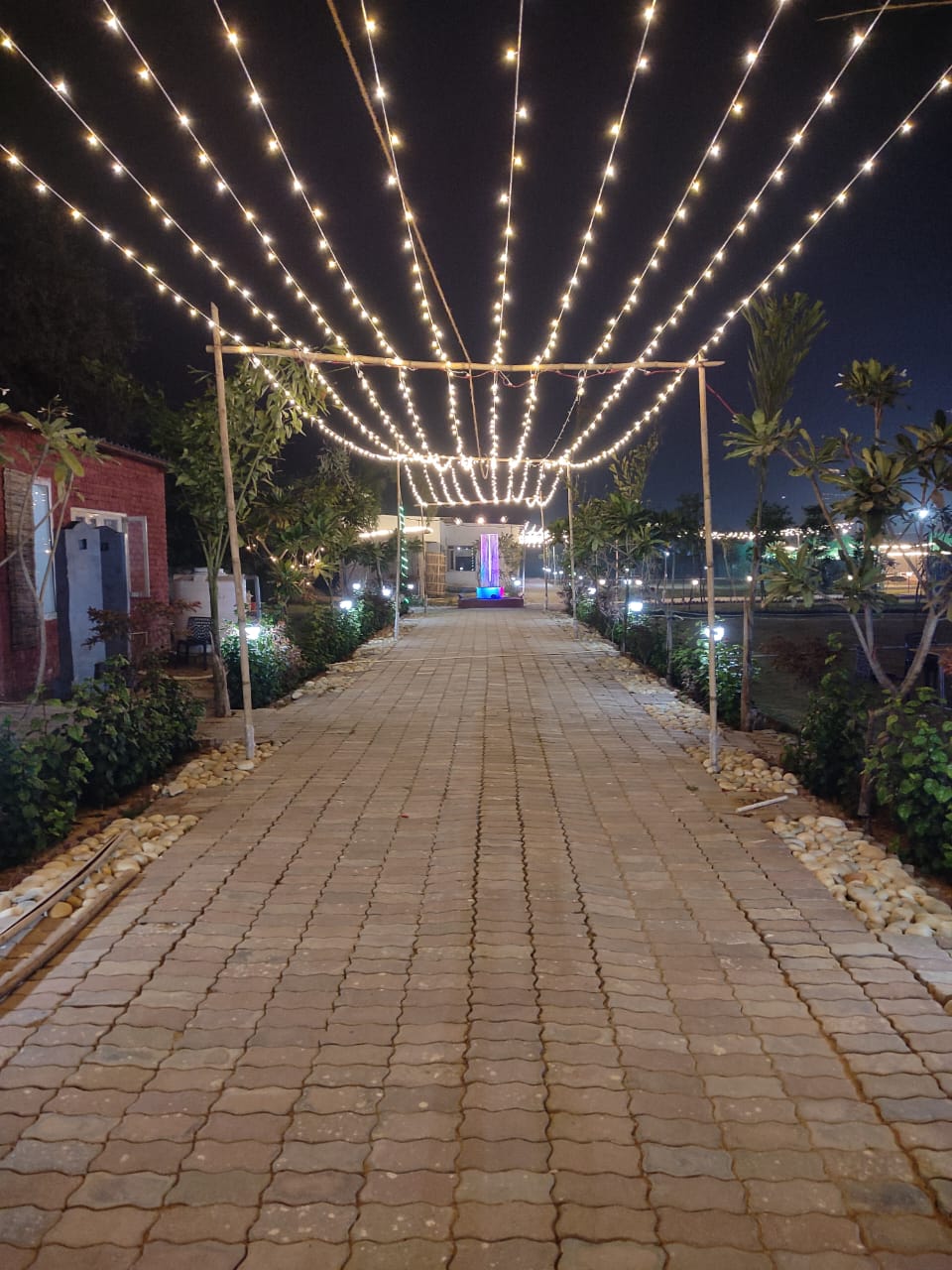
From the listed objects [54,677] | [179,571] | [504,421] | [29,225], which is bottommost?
[54,677]

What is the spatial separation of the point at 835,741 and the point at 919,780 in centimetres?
151

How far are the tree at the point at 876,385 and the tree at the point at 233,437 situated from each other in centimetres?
469

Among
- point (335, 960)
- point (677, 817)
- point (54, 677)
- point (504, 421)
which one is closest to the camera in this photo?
point (335, 960)

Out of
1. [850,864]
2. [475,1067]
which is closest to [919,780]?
[850,864]

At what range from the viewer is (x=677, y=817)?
5.59 m

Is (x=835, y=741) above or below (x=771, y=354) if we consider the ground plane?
below

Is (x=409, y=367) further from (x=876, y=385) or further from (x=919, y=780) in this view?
(x=919, y=780)

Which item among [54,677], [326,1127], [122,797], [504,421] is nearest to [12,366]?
[504,421]

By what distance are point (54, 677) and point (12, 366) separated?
10.9m

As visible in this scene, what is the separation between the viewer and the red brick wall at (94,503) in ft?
28.6

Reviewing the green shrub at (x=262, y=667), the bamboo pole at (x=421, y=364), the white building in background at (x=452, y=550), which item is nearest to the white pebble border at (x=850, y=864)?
the bamboo pole at (x=421, y=364)

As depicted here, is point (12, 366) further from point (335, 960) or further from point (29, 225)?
point (335, 960)

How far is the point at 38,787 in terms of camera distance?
187 inches

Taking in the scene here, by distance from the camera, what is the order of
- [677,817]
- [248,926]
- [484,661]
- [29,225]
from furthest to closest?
[29,225] → [484,661] → [677,817] → [248,926]
